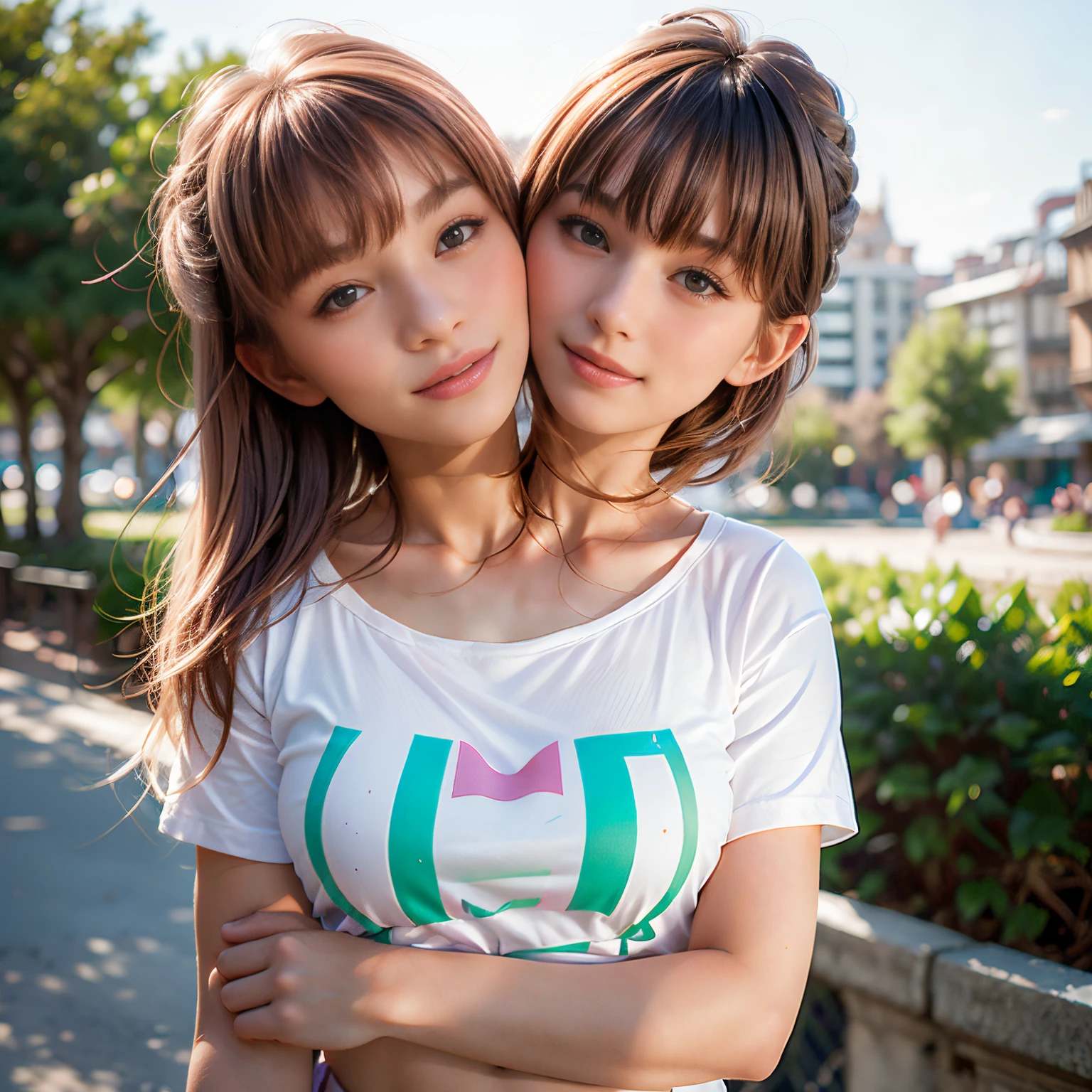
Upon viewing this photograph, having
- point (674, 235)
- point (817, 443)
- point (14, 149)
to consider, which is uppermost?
point (14, 149)

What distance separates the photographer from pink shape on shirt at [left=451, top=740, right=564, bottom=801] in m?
1.30

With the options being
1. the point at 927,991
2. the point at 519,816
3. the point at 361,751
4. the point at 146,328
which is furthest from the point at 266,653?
the point at 146,328

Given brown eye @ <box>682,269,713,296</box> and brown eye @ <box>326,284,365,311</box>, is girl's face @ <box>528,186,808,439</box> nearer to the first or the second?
brown eye @ <box>682,269,713,296</box>

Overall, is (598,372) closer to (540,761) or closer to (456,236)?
(456,236)

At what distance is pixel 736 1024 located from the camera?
1.28 meters

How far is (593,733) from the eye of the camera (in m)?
1.35

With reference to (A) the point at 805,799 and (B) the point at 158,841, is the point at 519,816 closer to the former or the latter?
(A) the point at 805,799

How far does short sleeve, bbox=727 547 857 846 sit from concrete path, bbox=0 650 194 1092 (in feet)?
5.75

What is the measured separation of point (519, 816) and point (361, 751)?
240 mm

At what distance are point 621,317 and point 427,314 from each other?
0.26 metres

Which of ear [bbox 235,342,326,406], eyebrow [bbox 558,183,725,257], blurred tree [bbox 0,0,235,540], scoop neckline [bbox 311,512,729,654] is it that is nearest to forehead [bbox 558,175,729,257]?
eyebrow [bbox 558,183,725,257]

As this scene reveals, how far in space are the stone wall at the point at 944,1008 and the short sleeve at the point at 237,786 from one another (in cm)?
162

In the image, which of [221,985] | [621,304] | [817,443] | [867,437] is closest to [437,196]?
[621,304]

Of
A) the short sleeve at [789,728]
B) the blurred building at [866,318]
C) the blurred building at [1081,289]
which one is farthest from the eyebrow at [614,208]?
the blurred building at [866,318]
